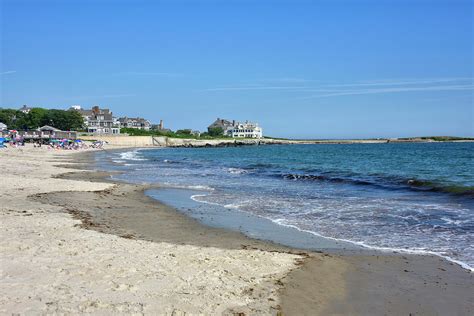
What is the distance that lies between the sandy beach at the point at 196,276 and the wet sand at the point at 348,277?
0.02 m

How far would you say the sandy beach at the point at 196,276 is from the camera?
6.01m

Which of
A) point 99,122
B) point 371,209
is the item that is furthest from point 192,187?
point 99,122

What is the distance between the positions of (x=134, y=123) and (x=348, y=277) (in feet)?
604

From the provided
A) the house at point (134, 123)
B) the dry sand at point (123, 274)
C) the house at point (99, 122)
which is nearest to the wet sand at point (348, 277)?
the dry sand at point (123, 274)

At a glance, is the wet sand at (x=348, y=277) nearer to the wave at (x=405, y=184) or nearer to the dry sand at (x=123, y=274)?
the dry sand at (x=123, y=274)

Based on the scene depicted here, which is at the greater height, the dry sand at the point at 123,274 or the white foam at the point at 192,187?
the dry sand at the point at 123,274

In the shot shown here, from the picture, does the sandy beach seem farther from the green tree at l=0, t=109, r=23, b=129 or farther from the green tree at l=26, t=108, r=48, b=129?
the green tree at l=0, t=109, r=23, b=129

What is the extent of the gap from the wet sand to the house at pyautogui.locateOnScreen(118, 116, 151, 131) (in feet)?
547

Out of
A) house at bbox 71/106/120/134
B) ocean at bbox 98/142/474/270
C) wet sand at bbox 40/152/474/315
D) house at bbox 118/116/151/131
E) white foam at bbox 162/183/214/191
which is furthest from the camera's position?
house at bbox 118/116/151/131

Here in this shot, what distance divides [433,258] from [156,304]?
249 inches

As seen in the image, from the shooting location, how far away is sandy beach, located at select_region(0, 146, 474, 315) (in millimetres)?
6008

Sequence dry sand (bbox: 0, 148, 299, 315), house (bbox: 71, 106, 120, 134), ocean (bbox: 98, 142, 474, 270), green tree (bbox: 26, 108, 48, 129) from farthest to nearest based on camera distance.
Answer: house (bbox: 71, 106, 120, 134) → green tree (bbox: 26, 108, 48, 129) → ocean (bbox: 98, 142, 474, 270) → dry sand (bbox: 0, 148, 299, 315)

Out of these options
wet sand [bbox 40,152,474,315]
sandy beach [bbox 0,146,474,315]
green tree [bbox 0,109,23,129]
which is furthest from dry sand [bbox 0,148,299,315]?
green tree [bbox 0,109,23,129]

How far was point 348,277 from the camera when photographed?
8047mm
